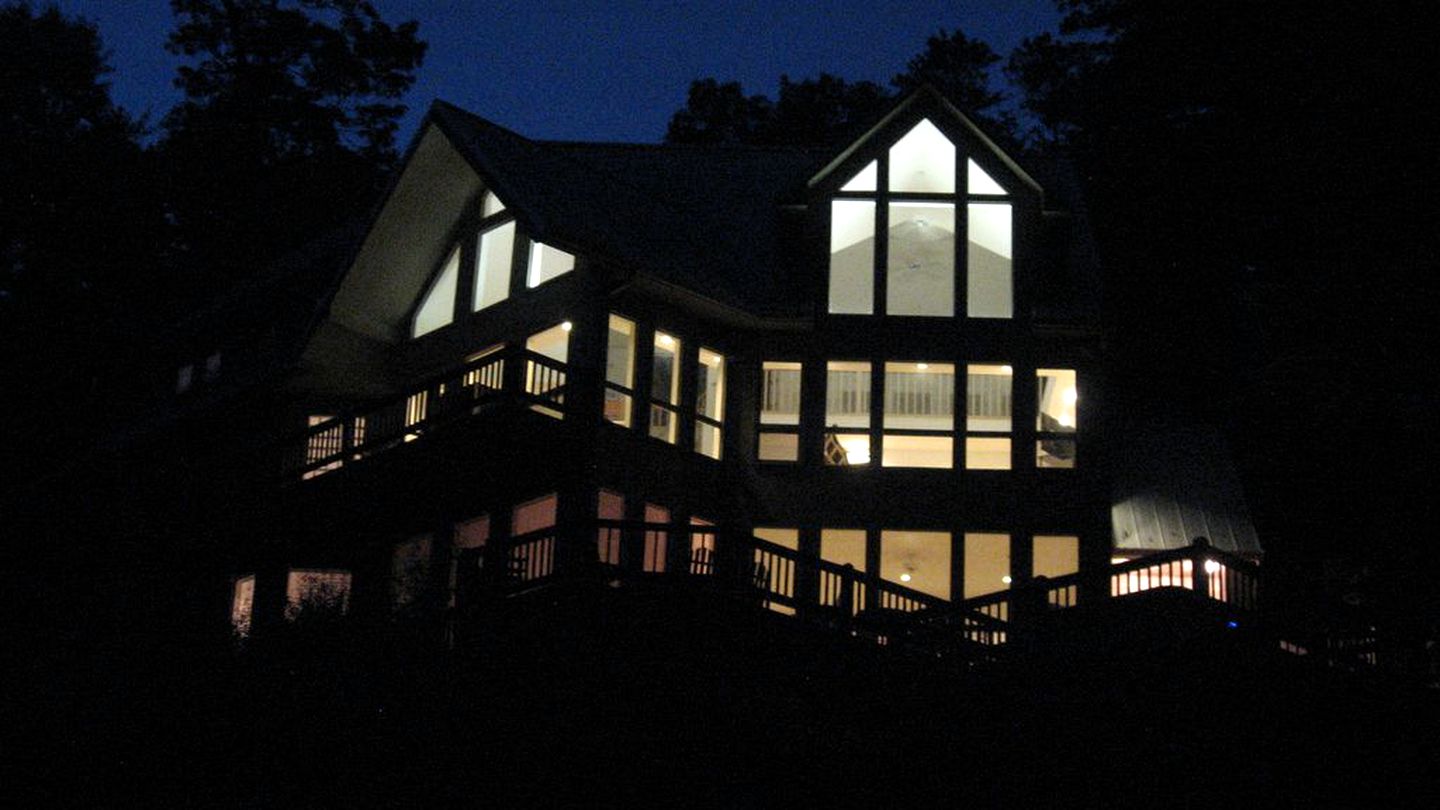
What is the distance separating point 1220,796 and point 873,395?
11.6 m

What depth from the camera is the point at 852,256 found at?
29.1 meters

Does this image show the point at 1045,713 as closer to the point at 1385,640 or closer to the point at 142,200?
the point at 1385,640

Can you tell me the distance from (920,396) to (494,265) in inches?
Answer: 289

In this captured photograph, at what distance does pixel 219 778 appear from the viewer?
20.0m

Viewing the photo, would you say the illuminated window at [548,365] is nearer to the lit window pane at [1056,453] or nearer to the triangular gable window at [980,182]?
the triangular gable window at [980,182]

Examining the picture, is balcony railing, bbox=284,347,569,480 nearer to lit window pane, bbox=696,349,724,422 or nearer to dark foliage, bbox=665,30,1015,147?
Answer: lit window pane, bbox=696,349,724,422

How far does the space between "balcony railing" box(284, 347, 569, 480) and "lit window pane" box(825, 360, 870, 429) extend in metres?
4.94

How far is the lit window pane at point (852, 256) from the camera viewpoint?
95.0 feet

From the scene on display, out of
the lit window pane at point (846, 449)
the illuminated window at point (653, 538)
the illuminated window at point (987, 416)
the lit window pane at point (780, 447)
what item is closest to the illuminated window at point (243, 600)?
the illuminated window at point (653, 538)

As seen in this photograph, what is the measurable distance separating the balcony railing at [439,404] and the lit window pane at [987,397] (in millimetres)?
6882

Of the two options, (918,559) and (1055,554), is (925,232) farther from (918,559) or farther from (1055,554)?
(1055,554)

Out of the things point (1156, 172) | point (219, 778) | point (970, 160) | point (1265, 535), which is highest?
point (1156, 172)

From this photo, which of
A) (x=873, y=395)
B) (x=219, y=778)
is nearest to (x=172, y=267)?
(x=873, y=395)

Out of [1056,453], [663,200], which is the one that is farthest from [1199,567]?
[663,200]
